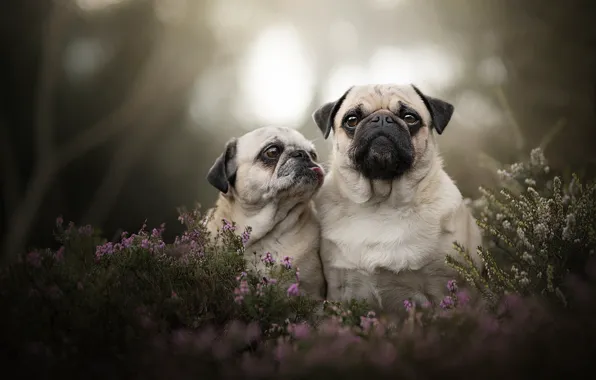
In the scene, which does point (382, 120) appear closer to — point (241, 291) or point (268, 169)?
point (268, 169)

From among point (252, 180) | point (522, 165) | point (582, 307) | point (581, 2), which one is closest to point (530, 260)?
point (582, 307)

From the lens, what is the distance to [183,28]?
A: 966cm

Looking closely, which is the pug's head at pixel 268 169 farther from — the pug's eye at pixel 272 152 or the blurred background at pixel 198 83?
the blurred background at pixel 198 83

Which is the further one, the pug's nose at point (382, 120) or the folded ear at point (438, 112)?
the folded ear at point (438, 112)

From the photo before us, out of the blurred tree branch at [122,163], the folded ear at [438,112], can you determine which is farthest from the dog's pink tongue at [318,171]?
the blurred tree branch at [122,163]

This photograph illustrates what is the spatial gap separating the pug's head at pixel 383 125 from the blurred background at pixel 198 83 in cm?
283

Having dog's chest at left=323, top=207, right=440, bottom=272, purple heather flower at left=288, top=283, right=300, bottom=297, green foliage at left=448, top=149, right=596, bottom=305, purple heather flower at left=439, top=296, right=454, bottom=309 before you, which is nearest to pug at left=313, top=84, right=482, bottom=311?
dog's chest at left=323, top=207, right=440, bottom=272

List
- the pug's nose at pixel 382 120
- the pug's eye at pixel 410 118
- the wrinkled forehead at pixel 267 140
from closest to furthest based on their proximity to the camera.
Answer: the pug's nose at pixel 382 120, the pug's eye at pixel 410 118, the wrinkled forehead at pixel 267 140

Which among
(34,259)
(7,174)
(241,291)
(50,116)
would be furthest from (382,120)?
(7,174)

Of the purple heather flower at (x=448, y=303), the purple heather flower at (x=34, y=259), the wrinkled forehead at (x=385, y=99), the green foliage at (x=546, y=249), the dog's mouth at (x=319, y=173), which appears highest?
the wrinkled forehead at (x=385, y=99)

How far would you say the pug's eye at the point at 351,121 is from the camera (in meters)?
3.93

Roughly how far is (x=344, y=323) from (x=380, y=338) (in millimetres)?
419

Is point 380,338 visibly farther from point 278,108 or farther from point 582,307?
point 278,108

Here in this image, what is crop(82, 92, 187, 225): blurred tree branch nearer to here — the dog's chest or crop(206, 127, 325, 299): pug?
crop(206, 127, 325, 299): pug
